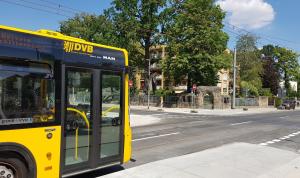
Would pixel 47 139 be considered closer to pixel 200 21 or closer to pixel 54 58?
pixel 54 58

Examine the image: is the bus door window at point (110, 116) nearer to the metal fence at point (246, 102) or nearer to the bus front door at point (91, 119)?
the bus front door at point (91, 119)

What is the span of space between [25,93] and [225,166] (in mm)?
5096

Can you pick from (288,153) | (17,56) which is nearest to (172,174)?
(17,56)

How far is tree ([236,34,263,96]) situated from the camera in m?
67.9

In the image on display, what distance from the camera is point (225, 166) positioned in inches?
331

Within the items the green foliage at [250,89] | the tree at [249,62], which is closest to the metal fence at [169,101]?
the green foliage at [250,89]

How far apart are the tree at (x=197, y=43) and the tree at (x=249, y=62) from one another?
21.7 metres

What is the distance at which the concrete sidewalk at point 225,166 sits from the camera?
7.46m

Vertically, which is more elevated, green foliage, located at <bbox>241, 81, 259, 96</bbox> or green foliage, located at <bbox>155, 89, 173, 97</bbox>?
green foliage, located at <bbox>241, 81, 259, 96</bbox>

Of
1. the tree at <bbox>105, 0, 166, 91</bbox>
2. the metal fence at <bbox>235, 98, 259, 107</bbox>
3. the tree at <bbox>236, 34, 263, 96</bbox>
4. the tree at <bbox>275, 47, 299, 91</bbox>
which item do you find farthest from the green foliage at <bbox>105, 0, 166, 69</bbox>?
the tree at <bbox>275, 47, 299, 91</bbox>

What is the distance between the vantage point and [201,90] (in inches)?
1773

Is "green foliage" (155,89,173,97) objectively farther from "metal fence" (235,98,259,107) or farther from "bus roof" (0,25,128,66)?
"bus roof" (0,25,128,66)

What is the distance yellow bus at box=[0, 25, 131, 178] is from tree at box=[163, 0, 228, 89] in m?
37.4

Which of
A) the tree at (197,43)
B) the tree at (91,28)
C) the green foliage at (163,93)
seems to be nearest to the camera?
the tree at (197,43)
